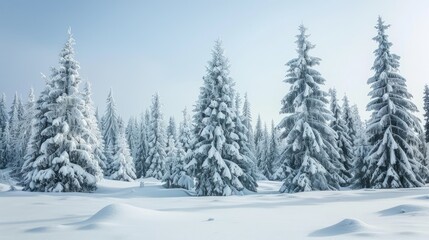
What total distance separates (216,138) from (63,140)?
12.0 meters

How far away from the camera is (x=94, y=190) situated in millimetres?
28703

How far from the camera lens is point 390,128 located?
80.6 ft

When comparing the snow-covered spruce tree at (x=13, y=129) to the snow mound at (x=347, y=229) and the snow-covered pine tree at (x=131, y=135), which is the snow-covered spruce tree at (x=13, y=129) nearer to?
the snow-covered pine tree at (x=131, y=135)

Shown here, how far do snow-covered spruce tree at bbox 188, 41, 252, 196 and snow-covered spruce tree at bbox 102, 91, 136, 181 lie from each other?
82.1 feet

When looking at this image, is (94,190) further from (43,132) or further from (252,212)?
(252,212)

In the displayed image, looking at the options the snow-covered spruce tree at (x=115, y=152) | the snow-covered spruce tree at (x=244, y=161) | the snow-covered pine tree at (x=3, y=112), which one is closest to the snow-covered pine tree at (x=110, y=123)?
the snow-covered spruce tree at (x=115, y=152)

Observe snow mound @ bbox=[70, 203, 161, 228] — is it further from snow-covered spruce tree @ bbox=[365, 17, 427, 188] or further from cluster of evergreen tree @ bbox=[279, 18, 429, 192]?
snow-covered spruce tree @ bbox=[365, 17, 427, 188]

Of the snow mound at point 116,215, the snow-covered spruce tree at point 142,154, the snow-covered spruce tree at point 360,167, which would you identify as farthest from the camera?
the snow-covered spruce tree at point 142,154

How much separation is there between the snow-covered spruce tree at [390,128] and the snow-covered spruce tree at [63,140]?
22092mm

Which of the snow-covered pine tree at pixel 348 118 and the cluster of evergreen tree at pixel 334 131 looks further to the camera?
the snow-covered pine tree at pixel 348 118

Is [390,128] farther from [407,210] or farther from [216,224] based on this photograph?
[216,224]

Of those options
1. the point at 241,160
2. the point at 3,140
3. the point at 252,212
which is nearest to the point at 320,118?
the point at 241,160

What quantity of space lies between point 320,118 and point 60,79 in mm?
20890

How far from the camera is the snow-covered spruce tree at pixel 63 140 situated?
25.3m
